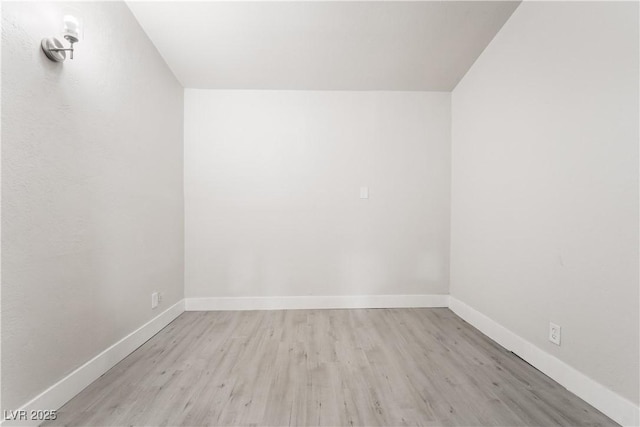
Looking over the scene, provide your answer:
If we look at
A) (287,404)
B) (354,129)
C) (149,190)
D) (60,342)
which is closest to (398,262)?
(354,129)

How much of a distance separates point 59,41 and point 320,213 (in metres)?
2.18

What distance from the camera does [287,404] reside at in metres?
1.48

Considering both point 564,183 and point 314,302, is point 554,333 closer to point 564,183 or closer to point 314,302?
point 564,183

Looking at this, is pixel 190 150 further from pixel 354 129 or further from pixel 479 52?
pixel 479 52

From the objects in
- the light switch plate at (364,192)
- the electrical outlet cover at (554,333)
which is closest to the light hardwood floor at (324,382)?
the electrical outlet cover at (554,333)

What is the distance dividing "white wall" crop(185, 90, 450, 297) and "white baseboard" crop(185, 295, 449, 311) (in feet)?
0.19

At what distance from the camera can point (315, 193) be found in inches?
119

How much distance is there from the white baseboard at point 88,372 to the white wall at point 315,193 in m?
0.74

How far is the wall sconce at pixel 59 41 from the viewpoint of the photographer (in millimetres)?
1370

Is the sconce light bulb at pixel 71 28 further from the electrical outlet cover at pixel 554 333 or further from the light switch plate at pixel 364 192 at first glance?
the electrical outlet cover at pixel 554 333

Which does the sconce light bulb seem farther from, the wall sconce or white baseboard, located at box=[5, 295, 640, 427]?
white baseboard, located at box=[5, 295, 640, 427]

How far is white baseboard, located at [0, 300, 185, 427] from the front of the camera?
4.39ft

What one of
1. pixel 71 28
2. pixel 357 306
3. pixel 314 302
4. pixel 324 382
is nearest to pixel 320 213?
pixel 314 302

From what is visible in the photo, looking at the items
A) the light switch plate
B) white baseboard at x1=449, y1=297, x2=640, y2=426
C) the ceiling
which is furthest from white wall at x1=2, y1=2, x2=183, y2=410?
white baseboard at x1=449, y1=297, x2=640, y2=426
